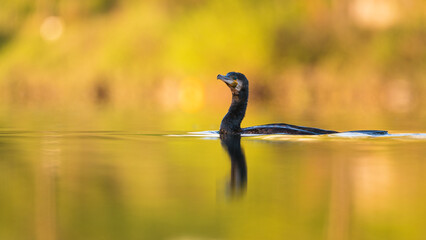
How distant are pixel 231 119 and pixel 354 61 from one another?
85278 millimetres

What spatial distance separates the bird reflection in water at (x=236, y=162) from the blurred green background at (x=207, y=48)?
72.3m

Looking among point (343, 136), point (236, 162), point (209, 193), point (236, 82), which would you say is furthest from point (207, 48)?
point (209, 193)

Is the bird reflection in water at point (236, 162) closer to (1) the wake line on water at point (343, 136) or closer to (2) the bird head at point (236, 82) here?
(1) the wake line on water at point (343, 136)

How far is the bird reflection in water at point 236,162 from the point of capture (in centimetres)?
1150

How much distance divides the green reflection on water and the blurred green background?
3008 inches

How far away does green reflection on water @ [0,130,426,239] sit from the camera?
8422mm

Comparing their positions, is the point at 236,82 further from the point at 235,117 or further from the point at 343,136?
the point at 343,136

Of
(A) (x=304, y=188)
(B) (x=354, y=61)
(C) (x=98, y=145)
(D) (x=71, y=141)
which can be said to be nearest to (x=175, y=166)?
(A) (x=304, y=188)

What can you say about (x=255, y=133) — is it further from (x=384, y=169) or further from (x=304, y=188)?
(x=304, y=188)

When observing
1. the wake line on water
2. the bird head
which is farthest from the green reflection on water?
the bird head

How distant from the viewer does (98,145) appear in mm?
19391

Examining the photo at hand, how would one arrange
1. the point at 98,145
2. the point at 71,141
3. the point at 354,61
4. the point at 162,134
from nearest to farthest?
1. the point at 98,145
2. the point at 71,141
3. the point at 162,134
4. the point at 354,61

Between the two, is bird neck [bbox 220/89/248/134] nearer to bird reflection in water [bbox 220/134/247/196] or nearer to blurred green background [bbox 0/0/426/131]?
bird reflection in water [bbox 220/134/247/196]

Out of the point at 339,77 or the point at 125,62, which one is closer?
the point at 339,77
